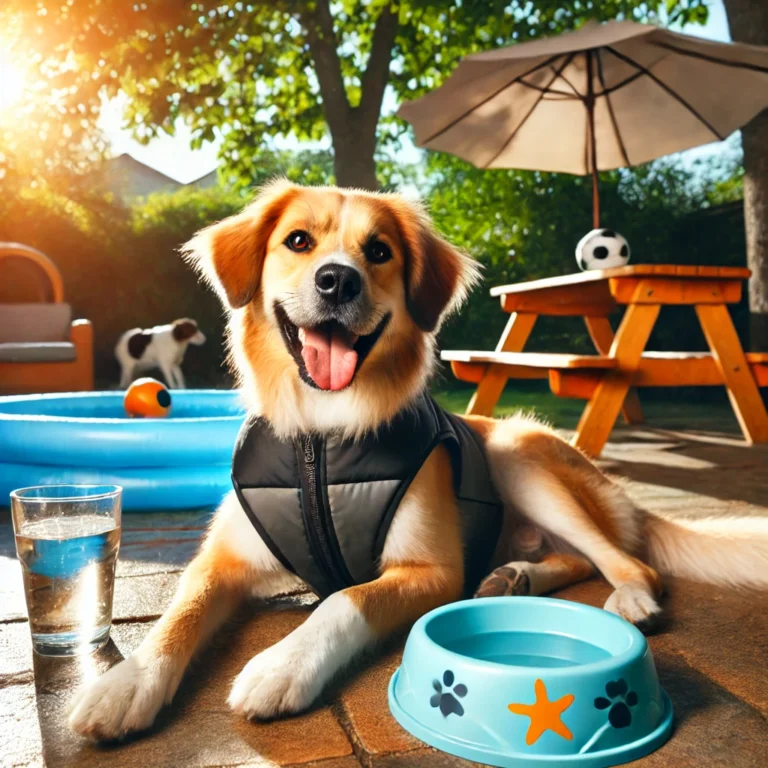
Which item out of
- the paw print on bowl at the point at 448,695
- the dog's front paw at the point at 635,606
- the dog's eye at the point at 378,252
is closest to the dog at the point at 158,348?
the dog's eye at the point at 378,252

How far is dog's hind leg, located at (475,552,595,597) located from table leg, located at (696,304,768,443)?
2.76 meters

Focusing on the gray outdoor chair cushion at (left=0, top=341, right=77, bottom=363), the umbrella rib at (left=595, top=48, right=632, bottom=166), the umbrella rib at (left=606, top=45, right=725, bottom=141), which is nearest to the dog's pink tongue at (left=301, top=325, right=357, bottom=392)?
the umbrella rib at (left=606, top=45, right=725, bottom=141)

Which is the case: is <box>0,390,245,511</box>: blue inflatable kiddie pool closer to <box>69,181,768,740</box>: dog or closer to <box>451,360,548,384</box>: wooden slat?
<box>69,181,768,740</box>: dog

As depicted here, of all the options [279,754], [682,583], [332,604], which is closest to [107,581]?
[332,604]

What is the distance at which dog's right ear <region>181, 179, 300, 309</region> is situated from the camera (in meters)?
2.05

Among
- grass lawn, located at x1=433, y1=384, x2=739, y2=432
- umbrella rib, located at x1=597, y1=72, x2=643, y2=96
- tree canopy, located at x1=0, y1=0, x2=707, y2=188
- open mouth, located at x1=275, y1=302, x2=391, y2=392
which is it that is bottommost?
grass lawn, located at x1=433, y1=384, x2=739, y2=432

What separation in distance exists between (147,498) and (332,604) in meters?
1.92

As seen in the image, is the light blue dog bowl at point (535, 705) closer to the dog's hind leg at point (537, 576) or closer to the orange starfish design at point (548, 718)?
the orange starfish design at point (548, 718)

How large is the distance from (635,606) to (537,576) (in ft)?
0.98

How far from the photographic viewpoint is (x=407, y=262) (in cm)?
215

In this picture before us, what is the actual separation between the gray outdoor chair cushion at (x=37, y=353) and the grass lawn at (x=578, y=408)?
356cm

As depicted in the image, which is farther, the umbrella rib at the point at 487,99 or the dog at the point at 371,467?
the umbrella rib at the point at 487,99

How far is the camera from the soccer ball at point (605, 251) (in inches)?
210

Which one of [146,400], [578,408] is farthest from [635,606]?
[578,408]
